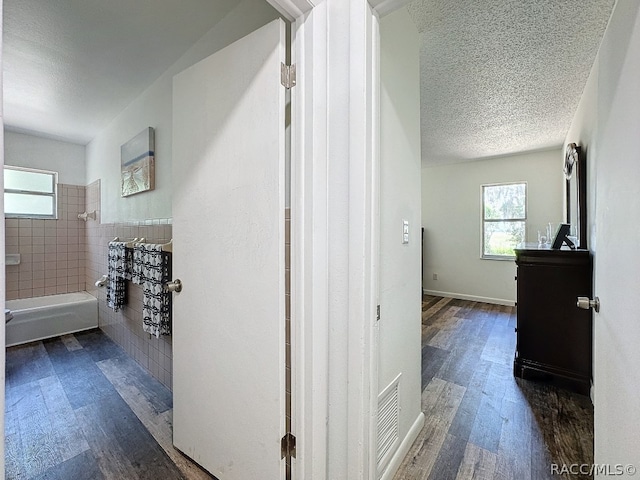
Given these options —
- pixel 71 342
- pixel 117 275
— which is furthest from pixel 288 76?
pixel 71 342

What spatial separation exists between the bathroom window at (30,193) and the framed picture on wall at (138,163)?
189 cm

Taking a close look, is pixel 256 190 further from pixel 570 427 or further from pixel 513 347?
pixel 513 347

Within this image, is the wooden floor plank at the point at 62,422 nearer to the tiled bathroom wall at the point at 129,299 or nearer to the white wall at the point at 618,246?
the tiled bathroom wall at the point at 129,299

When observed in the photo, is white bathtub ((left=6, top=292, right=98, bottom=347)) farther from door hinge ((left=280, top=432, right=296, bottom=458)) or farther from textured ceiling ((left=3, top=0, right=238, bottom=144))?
door hinge ((left=280, top=432, right=296, bottom=458))

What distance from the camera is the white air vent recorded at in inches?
51.3

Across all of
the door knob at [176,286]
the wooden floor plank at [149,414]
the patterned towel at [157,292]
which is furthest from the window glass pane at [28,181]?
the door knob at [176,286]

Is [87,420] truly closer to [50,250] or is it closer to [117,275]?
[117,275]

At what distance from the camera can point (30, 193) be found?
12.0 ft

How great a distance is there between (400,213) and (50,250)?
450 centimetres

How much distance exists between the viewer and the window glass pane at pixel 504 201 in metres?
4.46

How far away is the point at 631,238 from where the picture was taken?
2.57 ft

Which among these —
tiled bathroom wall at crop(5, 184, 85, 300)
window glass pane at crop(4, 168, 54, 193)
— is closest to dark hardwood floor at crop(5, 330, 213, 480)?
tiled bathroom wall at crop(5, 184, 85, 300)

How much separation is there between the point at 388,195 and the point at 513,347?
2605 mm

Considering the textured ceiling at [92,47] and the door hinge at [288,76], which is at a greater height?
the textured ceiling at [92,47]
